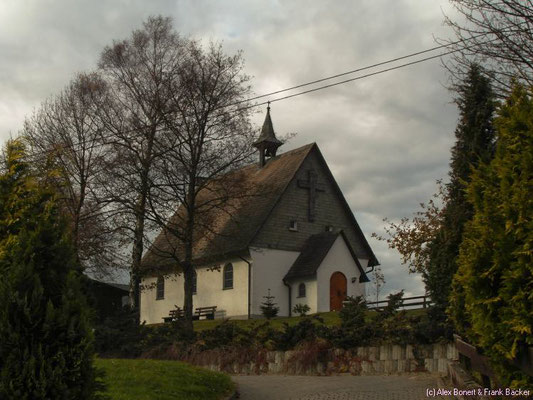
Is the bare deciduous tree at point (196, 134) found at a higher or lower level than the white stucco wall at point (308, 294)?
higher

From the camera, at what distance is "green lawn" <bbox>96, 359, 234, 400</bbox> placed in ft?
38.9

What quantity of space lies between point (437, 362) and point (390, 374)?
1.27m

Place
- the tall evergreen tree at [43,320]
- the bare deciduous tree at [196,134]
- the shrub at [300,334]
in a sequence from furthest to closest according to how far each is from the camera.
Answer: the bare deciduous tree at [196,134]
the shrub at [300,334]
the tall evergreen tree at [43,320]

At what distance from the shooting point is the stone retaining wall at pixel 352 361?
15.5 meters

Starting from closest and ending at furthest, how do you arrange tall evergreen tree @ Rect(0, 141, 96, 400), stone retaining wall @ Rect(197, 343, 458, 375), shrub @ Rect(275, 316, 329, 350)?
1. tall evergreen tree @ Rect(0, 141, 96, 400)
2. stone retaining wall @ Rect(197, 343, 458, 375)
3. shrub @ Rect(275, 316, 329, 350)

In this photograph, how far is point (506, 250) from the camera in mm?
7629

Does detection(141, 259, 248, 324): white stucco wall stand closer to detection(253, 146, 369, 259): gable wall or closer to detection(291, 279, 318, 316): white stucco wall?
detection(253, 146, 369, 259): gable wall

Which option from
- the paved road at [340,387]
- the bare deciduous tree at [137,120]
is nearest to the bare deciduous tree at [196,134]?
the bare deciduous tree at [137,120]

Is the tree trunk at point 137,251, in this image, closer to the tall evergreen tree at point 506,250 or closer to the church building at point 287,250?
the church building at point 287,250

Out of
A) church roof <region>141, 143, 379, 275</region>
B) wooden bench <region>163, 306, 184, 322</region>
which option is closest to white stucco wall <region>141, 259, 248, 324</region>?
church roof <region>141, 143, 379, 275</region>

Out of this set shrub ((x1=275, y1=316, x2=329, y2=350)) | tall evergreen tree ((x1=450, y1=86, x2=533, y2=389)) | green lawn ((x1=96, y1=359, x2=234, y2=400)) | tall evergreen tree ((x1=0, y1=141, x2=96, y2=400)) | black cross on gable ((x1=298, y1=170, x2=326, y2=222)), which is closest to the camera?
tall evergreen tree ((x1=450, y1=86, x2=533, y2=389))

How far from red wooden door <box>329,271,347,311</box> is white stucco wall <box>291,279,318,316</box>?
107 cm

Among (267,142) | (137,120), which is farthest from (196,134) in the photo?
(267,142)

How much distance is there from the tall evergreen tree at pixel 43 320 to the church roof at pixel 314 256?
29.1m
